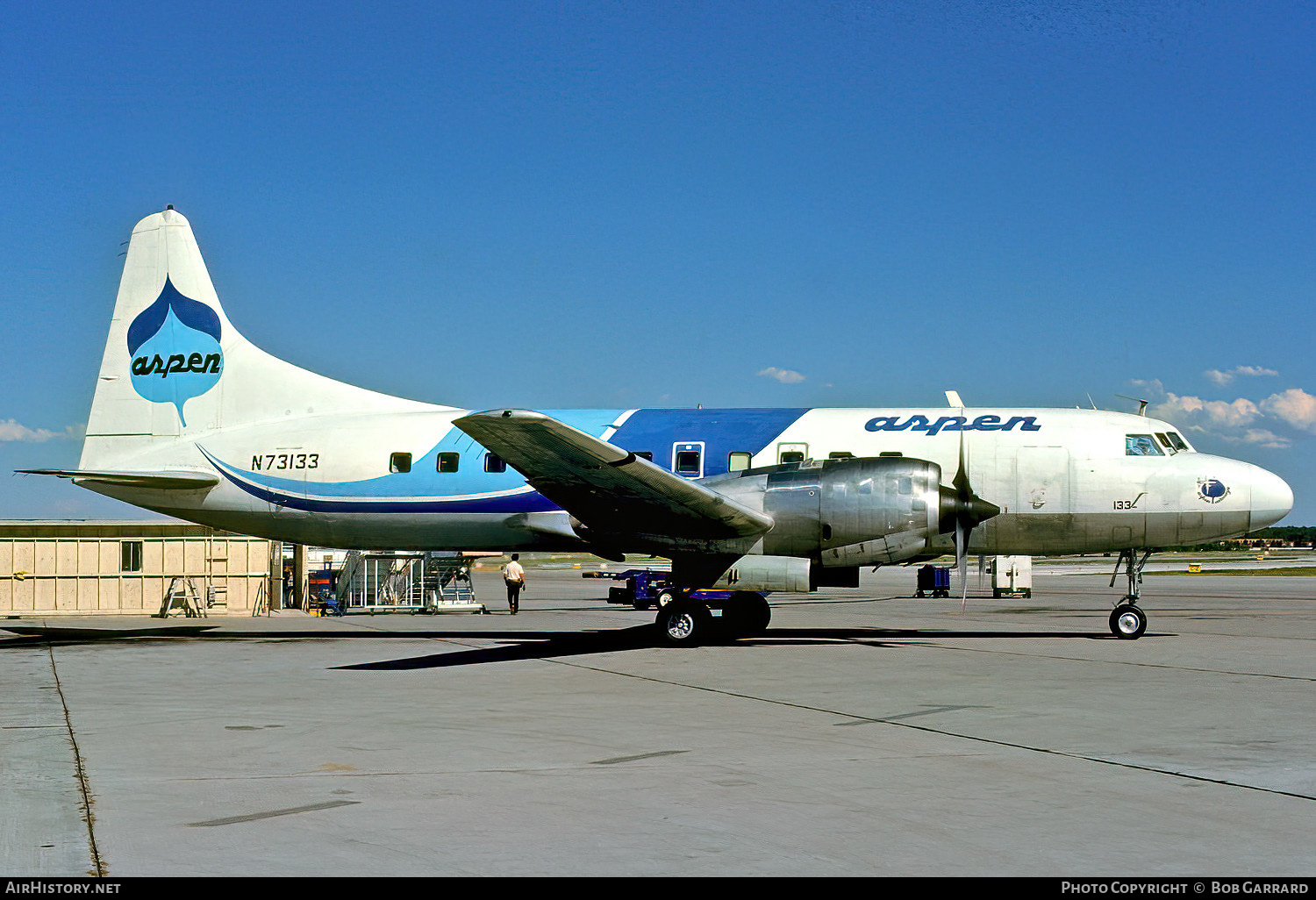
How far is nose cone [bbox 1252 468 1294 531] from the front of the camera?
1989 centimetres

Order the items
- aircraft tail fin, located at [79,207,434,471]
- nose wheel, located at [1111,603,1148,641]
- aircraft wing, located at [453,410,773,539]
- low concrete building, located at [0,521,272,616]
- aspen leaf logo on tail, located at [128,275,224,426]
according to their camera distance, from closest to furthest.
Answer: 1. aircraft wing, located at [453,410,773,539]
2. nose wheel, located at [1111,603,1148,641]
3. aircraft tail fin, located at [79,207,434,471]
4. aspen leaf logo on tail, located at [128,275,224,426]
5. low concrete building, located at [0,521,272,616]

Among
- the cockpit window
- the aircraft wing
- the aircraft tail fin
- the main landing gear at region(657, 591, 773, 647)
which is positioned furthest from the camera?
the aircraft tail fin

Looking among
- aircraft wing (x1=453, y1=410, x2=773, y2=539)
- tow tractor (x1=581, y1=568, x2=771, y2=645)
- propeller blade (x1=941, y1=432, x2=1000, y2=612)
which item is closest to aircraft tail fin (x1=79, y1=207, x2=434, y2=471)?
aircraft wing (x1=453, y1=410, x2=773, y2=539)

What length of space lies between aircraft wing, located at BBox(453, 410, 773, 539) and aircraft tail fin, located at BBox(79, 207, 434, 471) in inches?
254

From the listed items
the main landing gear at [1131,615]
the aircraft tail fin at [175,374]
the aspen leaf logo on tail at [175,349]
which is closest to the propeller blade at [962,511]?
the main landing gear at [1131,615]

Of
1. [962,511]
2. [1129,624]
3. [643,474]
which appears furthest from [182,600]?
[1129,624]

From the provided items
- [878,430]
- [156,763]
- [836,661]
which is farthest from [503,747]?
[878,430]

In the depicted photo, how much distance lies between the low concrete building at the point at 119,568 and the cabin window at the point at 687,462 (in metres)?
15.4

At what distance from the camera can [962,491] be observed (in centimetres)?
1880

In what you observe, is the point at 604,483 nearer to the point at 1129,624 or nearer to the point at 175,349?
the point at 1129,624

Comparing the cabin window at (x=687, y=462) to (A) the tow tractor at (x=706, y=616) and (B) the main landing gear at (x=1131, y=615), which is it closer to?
(A) the tow tractor at (x=706, y=616)

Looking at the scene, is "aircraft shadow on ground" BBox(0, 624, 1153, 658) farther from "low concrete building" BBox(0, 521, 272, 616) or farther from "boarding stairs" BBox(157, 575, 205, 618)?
"low concrete building" BBox(0, 521, 272, 616)

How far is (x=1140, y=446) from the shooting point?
66.9 ft
